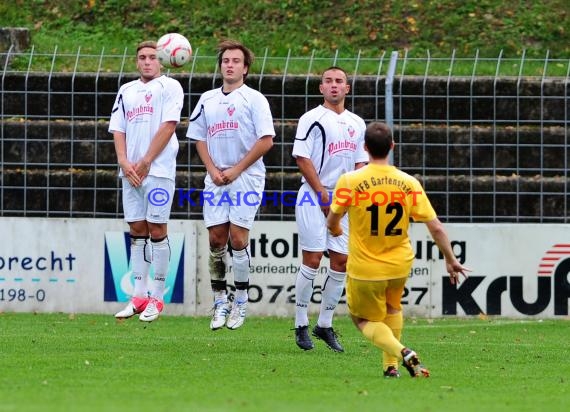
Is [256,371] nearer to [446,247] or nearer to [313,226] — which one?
[446,247]

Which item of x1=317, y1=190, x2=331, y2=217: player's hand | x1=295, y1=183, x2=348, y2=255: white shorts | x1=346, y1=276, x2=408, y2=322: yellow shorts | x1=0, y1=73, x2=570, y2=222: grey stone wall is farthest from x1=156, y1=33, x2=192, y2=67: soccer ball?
x1=346, y1=276, x2=408, y2=322: yellow shorts

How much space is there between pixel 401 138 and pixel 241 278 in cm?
537

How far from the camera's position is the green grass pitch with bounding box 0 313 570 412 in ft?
27.5

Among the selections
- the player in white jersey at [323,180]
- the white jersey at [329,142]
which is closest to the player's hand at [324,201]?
the player in white jersey at [323,180]

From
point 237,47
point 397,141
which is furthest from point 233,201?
point 397,141

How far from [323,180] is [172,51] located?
2.30m

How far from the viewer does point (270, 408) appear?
26.2 feet

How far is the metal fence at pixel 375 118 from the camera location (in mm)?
17656

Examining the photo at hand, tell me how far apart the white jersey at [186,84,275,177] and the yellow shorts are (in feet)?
10.5

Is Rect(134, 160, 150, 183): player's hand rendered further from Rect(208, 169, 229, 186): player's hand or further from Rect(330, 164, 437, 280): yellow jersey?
Rect(330, 164, 437, 280): yellow jersey

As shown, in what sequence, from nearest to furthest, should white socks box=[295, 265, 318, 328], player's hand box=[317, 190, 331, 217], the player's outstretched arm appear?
the player's outstretched arm, player's hand box=[317, 190, 331, 217], white socks box=[295, 265, 318, 328]

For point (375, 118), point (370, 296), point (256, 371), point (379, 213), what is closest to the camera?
point (379, 213)

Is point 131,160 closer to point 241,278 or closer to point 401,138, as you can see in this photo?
point 241,278

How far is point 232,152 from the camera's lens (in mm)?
12734
